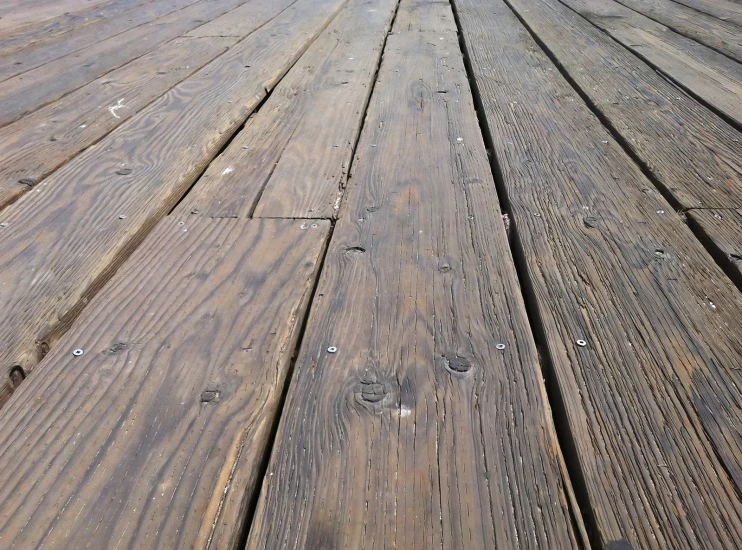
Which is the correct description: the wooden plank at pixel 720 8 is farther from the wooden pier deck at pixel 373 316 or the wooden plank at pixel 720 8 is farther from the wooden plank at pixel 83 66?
the wooden plank at pixel 83 66

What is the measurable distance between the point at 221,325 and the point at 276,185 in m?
0.42

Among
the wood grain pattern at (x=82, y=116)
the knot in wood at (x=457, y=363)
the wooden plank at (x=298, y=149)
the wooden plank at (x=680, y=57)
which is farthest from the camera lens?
the wooden plank at (x=680, y=57)

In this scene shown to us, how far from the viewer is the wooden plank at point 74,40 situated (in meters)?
2.02

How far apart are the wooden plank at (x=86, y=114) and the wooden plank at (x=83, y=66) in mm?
55

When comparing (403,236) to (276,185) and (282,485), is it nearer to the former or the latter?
(276,185)

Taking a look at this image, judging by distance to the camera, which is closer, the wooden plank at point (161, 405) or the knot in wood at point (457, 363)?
the wooden plank at point (161, 405)

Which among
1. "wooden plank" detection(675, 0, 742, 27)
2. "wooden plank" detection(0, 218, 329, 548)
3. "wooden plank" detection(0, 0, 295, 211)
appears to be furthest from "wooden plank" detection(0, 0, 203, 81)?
"wooden plank" detection(675, 0, 742, 27)

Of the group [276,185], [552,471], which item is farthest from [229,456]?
[276,185]

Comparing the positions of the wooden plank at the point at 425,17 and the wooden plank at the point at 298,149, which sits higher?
the wooden plank at the point at 298,149

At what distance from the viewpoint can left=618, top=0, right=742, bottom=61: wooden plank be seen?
2.11 m

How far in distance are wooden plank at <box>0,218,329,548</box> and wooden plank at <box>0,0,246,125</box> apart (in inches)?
39.4

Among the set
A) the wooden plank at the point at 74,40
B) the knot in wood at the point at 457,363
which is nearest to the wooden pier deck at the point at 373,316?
the knot in wood at the point at 457,363

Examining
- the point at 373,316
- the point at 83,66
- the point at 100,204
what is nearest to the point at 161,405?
the point at 373,316

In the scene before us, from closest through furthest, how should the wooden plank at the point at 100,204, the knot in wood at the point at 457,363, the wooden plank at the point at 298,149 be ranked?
1. the knot in wood at the point at 457,363
2. the wooden plank at the point at 100,204
3. the wooden plank at the point at 298,149
